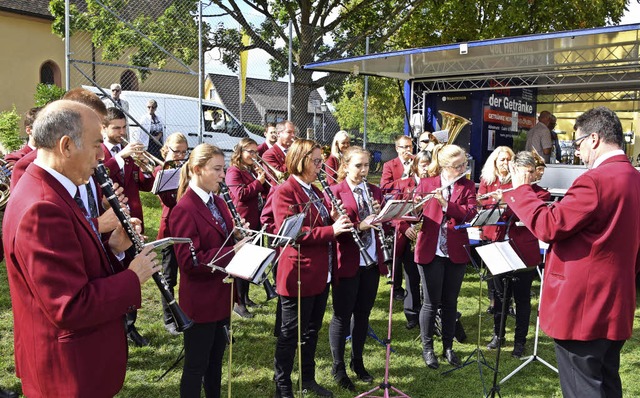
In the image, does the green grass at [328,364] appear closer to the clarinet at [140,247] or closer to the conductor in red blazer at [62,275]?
the clarinet at [140,247]

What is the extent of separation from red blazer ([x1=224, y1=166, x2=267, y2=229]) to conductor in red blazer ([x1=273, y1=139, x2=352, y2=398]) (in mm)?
2145

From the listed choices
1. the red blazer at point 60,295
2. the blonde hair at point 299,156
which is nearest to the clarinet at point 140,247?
the red blazer at point 60,295

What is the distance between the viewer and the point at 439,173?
18.1 feet

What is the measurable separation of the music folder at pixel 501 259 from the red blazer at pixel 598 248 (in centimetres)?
72

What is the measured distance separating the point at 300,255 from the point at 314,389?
47.3 inches

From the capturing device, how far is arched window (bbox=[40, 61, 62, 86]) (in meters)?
23.7

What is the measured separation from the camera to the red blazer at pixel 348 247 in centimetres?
456

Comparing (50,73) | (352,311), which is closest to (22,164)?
(352,311)

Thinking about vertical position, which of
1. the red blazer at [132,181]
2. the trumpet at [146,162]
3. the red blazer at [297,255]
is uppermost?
the trumpet at [146,162]

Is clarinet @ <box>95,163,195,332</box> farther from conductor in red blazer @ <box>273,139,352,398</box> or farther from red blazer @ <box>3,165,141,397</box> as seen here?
conductor in red blazer @ <box>273,139,352,398</box>

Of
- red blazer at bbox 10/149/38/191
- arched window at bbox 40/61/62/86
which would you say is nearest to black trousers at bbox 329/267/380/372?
red blazer at bbox 10/149/38/191

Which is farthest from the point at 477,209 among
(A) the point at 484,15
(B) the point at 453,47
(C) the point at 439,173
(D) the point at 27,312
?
(A) the point at 484,15

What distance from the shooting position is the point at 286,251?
4.34m

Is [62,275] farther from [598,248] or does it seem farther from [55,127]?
[598,248]
